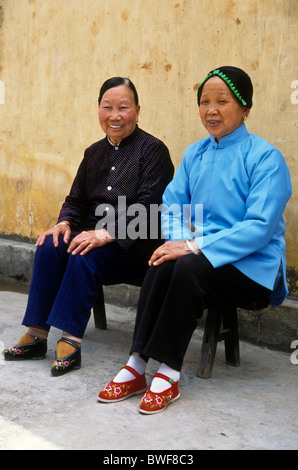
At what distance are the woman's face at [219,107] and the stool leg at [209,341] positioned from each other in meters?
0.96

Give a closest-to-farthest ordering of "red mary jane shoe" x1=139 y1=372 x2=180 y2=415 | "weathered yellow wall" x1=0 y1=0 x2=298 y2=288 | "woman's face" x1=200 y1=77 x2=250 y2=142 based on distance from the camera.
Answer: "red mary jane shoe" x1=139 y1=372 x2=180 y2=415
"woman's face" x1=200 y1=77 x2=250 y2=142
"weathered yellow wall" x1=0 y1=0 x2=298 y2=288

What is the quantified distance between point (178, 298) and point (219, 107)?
1.01 m

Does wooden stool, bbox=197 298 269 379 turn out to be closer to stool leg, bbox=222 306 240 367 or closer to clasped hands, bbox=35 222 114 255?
stool leg, bbox=222 306 240 367

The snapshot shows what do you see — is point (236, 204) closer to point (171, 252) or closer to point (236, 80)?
point (171, 252)

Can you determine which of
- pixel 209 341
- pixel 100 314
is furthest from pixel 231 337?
pixel 100 314

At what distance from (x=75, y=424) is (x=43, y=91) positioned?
144 inches

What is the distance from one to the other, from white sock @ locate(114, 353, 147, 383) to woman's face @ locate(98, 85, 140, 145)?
1.39 m

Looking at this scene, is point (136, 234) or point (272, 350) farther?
point (272, 350)

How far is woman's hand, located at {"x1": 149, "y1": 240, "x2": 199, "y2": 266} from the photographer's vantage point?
10.0 ft

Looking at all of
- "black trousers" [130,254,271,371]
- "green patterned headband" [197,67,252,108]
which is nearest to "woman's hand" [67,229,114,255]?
"black trousers" [130,254,271,371]

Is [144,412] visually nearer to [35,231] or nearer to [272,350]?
[272,350]

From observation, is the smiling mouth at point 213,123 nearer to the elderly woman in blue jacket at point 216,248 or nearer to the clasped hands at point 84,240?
the elderly woman in blue jacket at point 216,248

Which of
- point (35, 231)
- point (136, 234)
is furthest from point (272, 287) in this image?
point (35, 231)

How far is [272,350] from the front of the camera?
12.7ft
